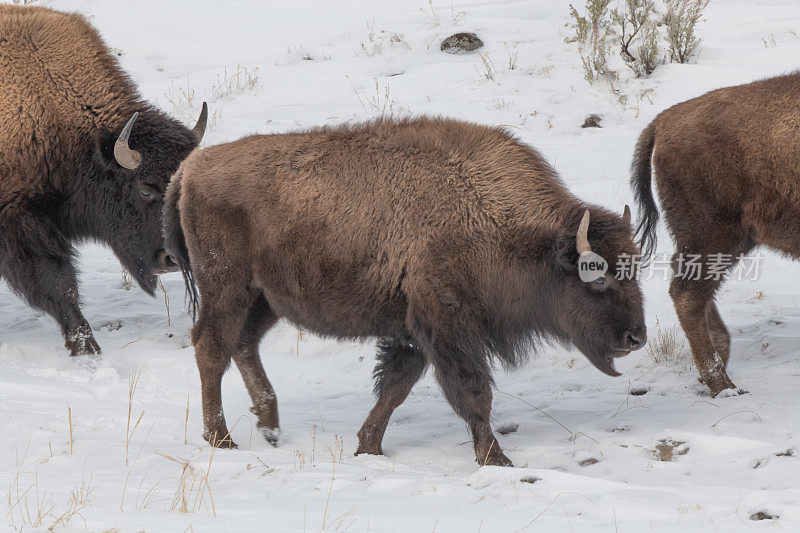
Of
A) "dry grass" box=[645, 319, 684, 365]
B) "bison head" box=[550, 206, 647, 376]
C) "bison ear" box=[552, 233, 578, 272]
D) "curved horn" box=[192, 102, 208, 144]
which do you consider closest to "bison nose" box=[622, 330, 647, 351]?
"bison head" box=[550, 206, 647, 376]

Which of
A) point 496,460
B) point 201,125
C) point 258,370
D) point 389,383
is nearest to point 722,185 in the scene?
point 496,460

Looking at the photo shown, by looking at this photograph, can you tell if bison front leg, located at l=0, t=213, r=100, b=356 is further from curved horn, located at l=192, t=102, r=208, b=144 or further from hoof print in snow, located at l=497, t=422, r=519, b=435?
hoof print in snow, located at l=497, t=422, r=519, b=435

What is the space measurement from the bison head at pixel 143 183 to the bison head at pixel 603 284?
343 centimetres

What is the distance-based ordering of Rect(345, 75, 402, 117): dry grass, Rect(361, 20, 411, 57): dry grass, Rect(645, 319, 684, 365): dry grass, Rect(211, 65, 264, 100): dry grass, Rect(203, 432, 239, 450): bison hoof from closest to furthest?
1. Rect(203, 432, 239, 450): bison hoof
2. Rect(645, 319, 684, 365): dry grass
3. Rect(345, 75, 402, 117): dry grass
4. Rect(211, 65, 264, 100): dry grass
5. Rect(361, 20, 411, 57): dry grass

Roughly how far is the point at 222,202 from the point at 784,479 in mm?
3184

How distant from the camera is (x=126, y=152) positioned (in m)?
6.65

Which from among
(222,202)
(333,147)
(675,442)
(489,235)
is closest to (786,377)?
(675,442)

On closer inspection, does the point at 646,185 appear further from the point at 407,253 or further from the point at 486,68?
the point at 486,68

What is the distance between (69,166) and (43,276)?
2.88 feet

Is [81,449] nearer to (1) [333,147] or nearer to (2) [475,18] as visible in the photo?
(1) [333,147]

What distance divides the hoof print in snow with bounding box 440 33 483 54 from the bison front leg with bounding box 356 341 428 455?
7567 mm

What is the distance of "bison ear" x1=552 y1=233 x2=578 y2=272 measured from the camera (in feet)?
15.0

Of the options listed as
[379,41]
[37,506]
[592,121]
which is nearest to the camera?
[37,506]

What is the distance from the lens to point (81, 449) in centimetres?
437
